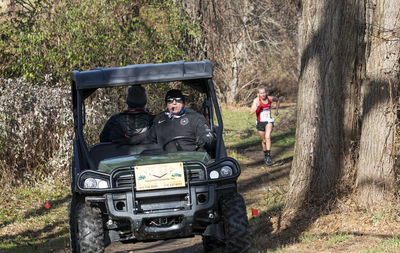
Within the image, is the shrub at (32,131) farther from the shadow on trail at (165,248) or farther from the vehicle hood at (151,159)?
the vehicle hood at (151,159)

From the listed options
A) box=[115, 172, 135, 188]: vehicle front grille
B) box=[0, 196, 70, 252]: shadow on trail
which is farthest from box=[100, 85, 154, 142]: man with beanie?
box=[115, 172, 135, 188]: vehicle front grille

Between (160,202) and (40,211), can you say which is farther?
(40,211)

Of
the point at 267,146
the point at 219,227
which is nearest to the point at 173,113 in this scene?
the point at 219,227

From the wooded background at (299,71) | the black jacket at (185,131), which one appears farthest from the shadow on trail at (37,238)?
the black jacket at (185,131)

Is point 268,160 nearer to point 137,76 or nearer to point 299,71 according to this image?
point 299,71

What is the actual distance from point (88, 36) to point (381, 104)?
314 inches

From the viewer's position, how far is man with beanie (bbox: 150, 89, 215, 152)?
707 centimetres

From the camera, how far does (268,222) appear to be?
316 inches

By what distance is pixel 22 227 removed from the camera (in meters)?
9.32

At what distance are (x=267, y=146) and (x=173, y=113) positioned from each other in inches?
265

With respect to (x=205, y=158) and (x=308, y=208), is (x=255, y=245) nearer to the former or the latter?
(x=308, y=208)

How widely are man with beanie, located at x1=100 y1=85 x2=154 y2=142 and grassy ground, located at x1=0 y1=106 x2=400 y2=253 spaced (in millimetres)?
1529

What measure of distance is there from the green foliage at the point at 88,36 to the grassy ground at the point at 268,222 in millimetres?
2654

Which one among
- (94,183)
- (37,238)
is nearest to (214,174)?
(94,183)
